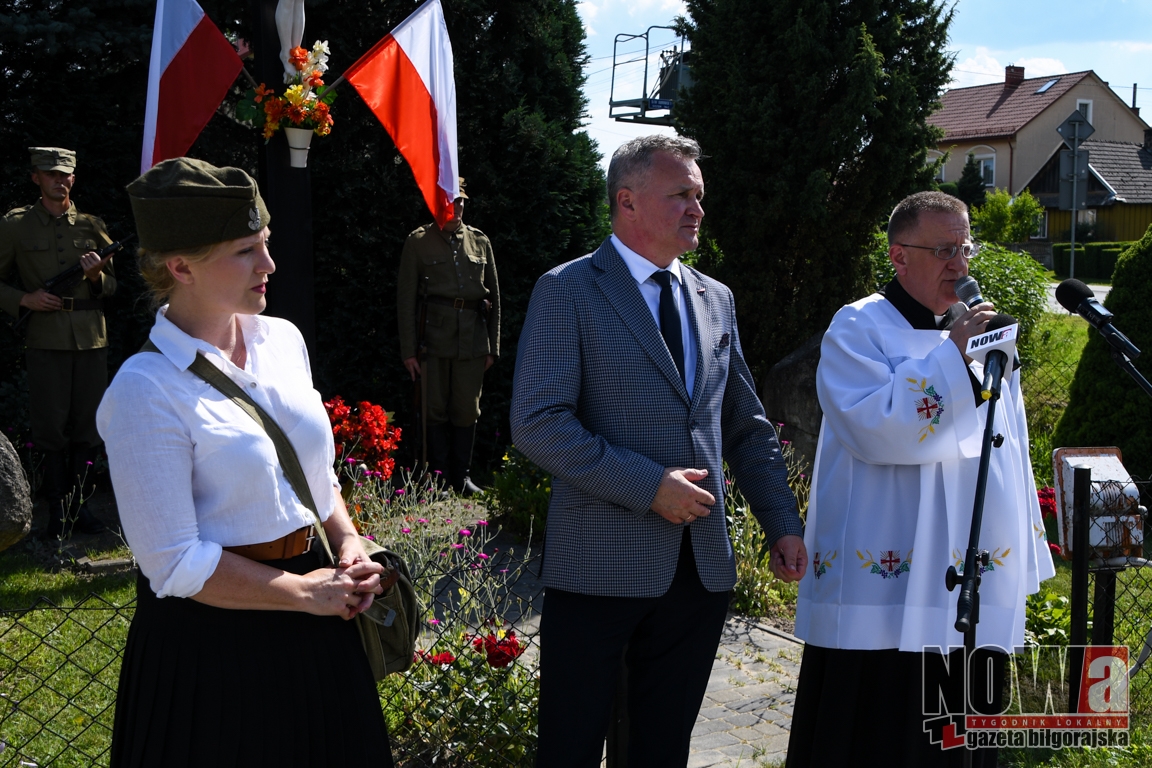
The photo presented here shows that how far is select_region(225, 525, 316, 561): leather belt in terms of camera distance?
208 cm

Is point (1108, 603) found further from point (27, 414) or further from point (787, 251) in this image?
point (27, 414)

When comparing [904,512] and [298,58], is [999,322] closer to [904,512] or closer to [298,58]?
[904,512]

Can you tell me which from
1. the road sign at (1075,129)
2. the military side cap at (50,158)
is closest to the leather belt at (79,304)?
the military side cap at (50,158)

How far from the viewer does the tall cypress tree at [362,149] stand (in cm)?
708

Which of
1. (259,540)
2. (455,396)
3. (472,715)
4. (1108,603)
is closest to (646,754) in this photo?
(472,715)

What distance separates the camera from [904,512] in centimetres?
298

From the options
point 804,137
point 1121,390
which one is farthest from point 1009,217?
point 1121,390

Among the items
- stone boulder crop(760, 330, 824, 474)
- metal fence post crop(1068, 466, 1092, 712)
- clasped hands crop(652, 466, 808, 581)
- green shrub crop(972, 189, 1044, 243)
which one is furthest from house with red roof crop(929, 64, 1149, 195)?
clasped hands crop(652, 466, 808, 581)

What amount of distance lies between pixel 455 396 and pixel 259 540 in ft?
18.1

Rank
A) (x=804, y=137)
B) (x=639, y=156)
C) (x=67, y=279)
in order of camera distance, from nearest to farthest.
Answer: (x=639, y=156), (x=67, y=279), (x=804, y=137)

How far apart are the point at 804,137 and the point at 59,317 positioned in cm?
542

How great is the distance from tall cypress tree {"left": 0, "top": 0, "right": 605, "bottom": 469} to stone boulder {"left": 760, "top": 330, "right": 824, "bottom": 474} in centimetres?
231

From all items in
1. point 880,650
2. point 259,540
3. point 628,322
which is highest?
point 628,322

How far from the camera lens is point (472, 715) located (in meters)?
3.33
